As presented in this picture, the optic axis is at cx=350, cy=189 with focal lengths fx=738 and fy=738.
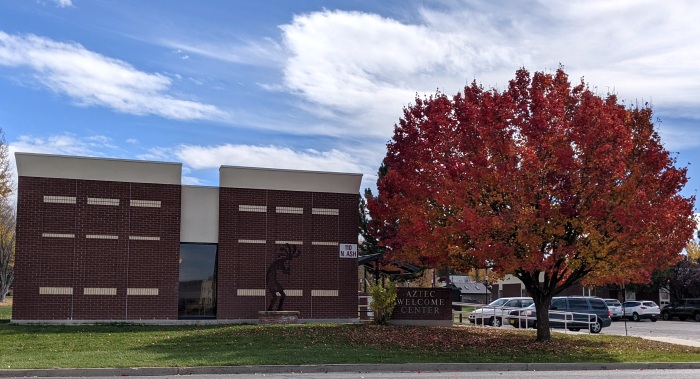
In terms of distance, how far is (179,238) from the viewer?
1029 inches

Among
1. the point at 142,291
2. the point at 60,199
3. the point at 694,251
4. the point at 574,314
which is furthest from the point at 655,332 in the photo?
the point at 694,251

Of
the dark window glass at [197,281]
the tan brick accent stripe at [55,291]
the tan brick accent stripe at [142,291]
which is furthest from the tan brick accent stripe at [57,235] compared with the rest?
the dark window glass at [197,281]

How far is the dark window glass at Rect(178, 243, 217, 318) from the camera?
26.2 m

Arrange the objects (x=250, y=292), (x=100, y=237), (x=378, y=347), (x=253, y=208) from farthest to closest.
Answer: (x=253, y=208), (x=250, y=292), (x=100, y=237), (x=378, y=347)

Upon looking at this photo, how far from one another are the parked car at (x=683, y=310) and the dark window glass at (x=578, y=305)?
19.0 metres

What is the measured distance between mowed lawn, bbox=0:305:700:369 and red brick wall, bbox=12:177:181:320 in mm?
1281

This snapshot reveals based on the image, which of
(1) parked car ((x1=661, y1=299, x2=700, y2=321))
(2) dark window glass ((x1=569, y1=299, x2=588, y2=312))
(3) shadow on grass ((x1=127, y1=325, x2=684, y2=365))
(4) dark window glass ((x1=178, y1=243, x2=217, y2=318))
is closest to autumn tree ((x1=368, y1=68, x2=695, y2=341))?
(3) shadow on grass ((x1=127, y1=325, x2=684, y2=365))

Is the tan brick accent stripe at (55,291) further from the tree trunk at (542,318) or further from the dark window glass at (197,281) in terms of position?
the tree trunk at (542,318)

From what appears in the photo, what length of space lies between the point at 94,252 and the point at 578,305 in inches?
860

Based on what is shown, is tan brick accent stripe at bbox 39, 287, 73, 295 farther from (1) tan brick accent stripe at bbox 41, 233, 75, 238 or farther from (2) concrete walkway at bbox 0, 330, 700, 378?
(2) concrete walkway at bbox 0, 330, 700, 378

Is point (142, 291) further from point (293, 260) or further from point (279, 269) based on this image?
point (293, 260)

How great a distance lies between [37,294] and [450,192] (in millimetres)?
14066

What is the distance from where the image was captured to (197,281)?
26438mm

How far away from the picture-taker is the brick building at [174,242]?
81.1 ft
